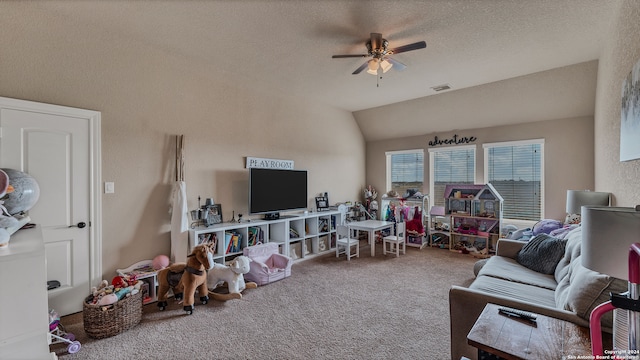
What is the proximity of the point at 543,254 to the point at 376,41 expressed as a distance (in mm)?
2711

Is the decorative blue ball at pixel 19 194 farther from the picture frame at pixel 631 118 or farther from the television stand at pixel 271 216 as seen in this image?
the picture frame at pixel 631 118

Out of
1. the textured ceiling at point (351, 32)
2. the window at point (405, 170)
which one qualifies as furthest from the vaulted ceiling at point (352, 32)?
the window at point (405, 170)

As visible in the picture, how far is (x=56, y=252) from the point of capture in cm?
256

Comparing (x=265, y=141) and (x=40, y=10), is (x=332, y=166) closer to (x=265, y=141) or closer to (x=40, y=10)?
(x=265, y=141)

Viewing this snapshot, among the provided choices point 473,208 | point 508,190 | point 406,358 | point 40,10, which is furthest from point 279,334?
point 508,190

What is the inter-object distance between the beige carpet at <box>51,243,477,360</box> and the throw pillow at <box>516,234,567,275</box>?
0.87 meters

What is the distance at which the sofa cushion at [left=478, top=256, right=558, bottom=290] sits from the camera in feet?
7.84

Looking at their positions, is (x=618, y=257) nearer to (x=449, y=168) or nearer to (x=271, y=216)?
(x=271, y=216)

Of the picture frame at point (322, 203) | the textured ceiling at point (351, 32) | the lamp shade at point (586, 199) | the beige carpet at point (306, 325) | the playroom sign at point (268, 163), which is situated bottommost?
the beige carpet at point (306, 325)

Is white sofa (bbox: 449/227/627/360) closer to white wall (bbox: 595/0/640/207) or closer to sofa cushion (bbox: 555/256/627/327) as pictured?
sofa cushion (bbox: 555/256/627/327)

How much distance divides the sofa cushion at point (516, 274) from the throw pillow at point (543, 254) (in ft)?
0.19

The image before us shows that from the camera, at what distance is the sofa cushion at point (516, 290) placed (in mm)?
2073

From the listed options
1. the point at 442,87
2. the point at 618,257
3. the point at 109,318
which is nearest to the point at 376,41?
the point at 442,87

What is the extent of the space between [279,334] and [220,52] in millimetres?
3077
